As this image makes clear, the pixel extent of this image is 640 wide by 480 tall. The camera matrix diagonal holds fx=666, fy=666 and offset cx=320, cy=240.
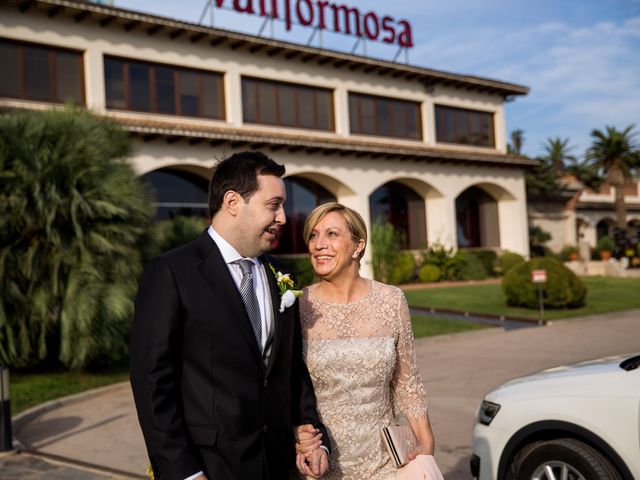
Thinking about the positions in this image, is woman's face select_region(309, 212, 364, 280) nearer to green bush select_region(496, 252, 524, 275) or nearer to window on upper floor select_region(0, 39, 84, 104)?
window on upper floor select_region(0, 39, 84, 104)

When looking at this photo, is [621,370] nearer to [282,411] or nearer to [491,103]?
[282,411]

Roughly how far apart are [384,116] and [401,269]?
22.9ft

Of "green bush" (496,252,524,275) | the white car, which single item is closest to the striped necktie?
the white car

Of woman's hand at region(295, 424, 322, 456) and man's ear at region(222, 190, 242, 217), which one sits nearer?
man's ear at region(222, 190, 242, 217)

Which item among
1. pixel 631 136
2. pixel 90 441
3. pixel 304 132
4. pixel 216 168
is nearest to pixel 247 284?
pixel 216 168

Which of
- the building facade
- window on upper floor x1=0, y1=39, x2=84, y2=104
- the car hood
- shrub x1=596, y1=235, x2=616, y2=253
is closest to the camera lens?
the car hood

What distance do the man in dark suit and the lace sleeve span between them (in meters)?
0.61

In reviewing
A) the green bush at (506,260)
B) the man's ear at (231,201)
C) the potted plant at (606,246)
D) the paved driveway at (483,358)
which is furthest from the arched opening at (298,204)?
the man's ear at (231,201)

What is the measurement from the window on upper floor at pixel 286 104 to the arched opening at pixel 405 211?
5.31 m

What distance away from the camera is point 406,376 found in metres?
3.26

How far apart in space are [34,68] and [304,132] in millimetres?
10376

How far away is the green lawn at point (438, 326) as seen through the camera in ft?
51.2

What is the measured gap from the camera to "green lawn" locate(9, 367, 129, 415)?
1032 centimetres

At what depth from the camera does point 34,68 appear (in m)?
20.7
